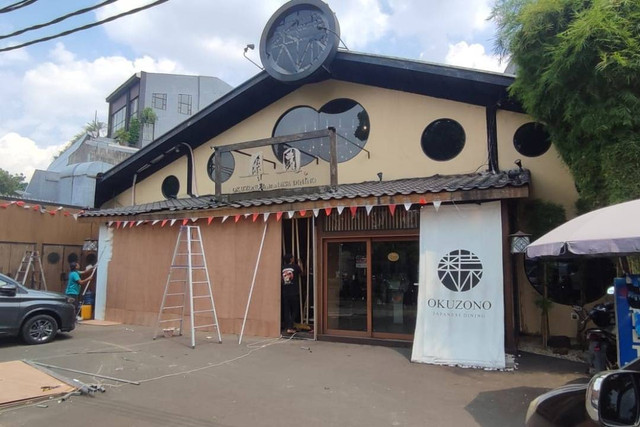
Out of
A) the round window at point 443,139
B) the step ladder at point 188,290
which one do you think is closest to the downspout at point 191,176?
the step ladder at point 188,290

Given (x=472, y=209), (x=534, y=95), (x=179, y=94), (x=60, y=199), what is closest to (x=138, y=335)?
(x=472, y=209)

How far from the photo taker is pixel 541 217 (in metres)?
9.27

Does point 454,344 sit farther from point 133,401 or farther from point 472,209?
point 133,401

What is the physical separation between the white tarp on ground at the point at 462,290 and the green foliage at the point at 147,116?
30916mm

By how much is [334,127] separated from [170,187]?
20.0 feet

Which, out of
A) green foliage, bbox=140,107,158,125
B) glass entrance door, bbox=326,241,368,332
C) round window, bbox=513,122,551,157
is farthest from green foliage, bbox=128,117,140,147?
round window, bbox=513,122,551,157

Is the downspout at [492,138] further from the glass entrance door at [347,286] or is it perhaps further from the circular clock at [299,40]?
the circular clock at [299,40]

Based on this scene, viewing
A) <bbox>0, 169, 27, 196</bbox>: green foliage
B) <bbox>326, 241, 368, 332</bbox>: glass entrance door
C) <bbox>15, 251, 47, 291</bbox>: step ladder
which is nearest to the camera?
<bbox>326, 241, 368, 332</bbox>: glass entrance door

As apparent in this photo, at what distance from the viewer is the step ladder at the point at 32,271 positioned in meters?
13.5

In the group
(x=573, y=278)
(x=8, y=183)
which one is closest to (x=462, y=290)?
(x=573, y=278)

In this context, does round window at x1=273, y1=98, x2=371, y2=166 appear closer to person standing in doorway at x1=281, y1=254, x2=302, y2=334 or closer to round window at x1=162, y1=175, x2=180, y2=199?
person standing in doorway at x1=281, y1=254, x2=302, y2=334

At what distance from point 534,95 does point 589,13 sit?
1355 millimetres

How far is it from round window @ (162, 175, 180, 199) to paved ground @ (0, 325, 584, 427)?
236 inches

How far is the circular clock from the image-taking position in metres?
10.9
